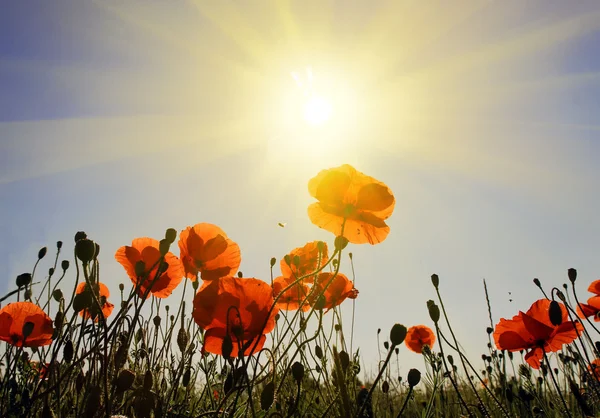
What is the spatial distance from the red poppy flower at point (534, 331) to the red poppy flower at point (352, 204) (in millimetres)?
1121

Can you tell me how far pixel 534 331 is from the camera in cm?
280

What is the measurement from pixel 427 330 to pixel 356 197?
2.89m

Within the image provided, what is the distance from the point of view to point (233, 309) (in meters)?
1.82

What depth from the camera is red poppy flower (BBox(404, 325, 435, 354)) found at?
4742mm

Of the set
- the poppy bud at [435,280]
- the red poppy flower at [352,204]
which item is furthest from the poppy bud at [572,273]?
the red poppy flower at [352,204]

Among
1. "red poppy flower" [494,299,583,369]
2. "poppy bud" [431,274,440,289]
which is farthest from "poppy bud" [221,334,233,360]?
"red poppy flower" [494,299,583,369]

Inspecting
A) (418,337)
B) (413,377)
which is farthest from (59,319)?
(418,337)

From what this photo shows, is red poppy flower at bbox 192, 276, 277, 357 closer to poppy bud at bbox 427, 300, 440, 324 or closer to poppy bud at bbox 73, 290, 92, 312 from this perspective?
poppy bud at bbox 73, 290, 92, 312

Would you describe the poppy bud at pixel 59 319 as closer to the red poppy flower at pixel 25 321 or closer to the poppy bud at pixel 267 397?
the red poppy flower at pixel 25 321

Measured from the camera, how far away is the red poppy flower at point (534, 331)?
277cm

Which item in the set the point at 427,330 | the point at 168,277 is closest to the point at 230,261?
the point at 168,277

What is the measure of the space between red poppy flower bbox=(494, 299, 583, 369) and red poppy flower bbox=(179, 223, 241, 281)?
188 cm

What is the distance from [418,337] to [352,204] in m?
2.87

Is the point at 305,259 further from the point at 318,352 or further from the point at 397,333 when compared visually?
the point at 397,333
